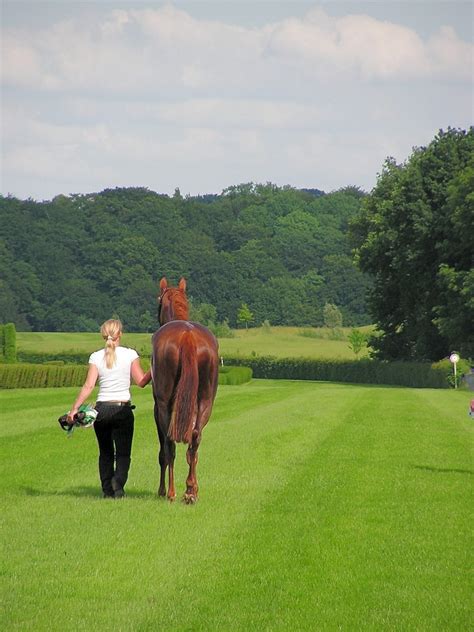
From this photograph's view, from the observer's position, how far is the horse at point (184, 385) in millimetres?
13203

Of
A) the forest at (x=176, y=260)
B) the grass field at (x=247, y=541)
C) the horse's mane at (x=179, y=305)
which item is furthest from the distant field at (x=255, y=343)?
the horse's mane at (x=179, y=305)

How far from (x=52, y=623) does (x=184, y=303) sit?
7.43 m

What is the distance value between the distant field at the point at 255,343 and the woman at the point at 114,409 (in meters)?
83.1

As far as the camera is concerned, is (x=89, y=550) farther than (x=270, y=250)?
No

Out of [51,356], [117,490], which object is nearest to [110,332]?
[117,490]

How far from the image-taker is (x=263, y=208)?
192 meters

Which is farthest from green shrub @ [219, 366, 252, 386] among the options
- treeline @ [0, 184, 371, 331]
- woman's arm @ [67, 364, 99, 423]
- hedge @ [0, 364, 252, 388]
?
treeline @ [0, 184, 371, 331]

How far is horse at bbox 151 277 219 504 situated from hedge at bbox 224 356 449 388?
5643 centimetres

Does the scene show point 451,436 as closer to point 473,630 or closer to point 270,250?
point 473,630

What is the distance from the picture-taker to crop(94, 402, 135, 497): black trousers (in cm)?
1360

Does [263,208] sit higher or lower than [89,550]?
higher

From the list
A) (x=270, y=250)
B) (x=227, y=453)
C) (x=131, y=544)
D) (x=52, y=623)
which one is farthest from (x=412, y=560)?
(x=270, y=250)

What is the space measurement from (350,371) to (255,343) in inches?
1126

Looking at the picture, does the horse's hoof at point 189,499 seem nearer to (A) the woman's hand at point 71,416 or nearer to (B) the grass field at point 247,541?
(B) the grass field at point 247,541
